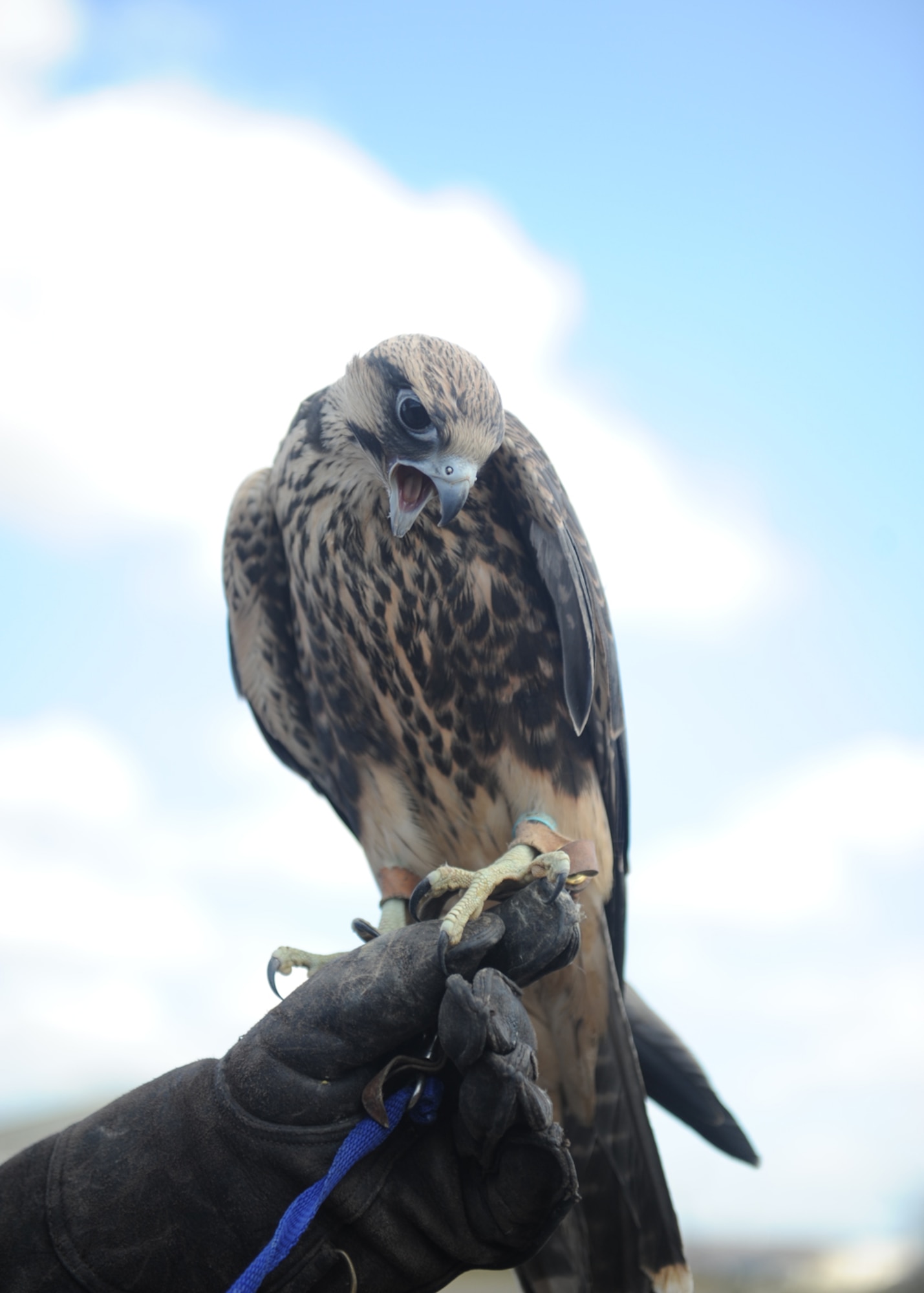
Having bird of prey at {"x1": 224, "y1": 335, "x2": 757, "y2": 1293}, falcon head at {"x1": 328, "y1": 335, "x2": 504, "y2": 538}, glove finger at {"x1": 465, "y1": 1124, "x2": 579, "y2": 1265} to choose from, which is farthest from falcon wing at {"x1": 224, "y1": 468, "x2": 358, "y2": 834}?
glove finger at {"x1": 465, "y1": 1124, "x2": 579, "y2": 1265}

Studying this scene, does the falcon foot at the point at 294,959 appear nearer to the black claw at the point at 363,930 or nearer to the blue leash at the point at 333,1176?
the black claw at the point at 363,930

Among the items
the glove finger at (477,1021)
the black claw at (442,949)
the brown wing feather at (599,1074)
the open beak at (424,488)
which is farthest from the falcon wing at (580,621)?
the glove finger at (477,1021)

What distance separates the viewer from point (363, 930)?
102 inches

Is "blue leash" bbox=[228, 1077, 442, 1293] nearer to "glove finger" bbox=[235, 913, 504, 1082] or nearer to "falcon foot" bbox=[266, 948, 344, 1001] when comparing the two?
"glove finger" bbox=[235, 913, 504, 1082]

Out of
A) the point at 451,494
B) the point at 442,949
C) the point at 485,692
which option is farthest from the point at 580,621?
the point at 442,949

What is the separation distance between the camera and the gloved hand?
1874mm

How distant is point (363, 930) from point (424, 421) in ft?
4.22

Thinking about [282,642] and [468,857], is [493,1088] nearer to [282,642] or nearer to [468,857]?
[468,857]

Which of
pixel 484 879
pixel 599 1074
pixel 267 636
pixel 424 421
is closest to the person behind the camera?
pixel 484 879

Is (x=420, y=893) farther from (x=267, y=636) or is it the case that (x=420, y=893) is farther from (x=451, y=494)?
(x=267, y=636)

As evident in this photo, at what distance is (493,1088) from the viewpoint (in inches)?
71.0

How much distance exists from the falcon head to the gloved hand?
1.07 m

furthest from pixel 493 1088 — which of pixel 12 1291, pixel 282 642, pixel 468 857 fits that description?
pixel 282 642

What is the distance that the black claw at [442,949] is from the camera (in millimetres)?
2008
